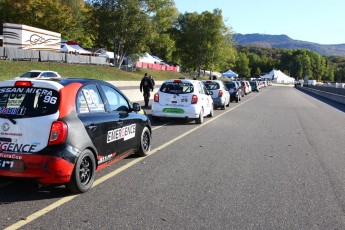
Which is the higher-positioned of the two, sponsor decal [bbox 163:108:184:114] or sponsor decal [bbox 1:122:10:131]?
sponsor decal [bbox 1:122:10:131]

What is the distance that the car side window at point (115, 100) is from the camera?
269 inches

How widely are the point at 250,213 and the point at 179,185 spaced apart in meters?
1.46

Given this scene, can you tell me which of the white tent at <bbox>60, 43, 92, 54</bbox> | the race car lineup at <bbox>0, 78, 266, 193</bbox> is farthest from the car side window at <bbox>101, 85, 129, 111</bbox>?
the white tent at <bbox>60, 43, 92, 54</bbox>

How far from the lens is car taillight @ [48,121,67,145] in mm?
5246

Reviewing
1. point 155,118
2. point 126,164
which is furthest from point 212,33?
point 126,164

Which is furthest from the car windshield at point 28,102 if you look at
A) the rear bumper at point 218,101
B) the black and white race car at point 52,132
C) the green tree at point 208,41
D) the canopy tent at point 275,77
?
the canopy tent at point 275,77

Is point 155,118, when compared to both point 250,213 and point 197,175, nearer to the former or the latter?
point 197,175

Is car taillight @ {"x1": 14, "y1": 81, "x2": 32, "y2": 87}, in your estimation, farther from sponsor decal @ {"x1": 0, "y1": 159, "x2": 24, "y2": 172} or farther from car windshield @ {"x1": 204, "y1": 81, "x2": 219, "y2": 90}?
car windshield @ {"x1": 204, "y1": 81, "x2": 219, "y2": 90}

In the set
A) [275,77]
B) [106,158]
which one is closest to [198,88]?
[106,158]

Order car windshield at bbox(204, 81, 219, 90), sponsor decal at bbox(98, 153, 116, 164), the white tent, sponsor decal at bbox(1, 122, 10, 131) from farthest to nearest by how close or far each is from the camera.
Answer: the white tent < car windshield at bbox(204, 81, 219, 90) < sponsor decal at bbox(98, 153, 116, 164) < sponsor decal at bbox(1, 122, 10, 131)

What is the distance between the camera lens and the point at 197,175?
6934 mm

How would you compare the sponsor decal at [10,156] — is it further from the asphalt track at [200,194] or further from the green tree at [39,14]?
the green tree at [39,14]

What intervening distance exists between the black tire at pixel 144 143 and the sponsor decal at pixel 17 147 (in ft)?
9.99

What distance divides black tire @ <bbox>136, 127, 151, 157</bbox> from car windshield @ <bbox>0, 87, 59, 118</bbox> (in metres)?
2.87
